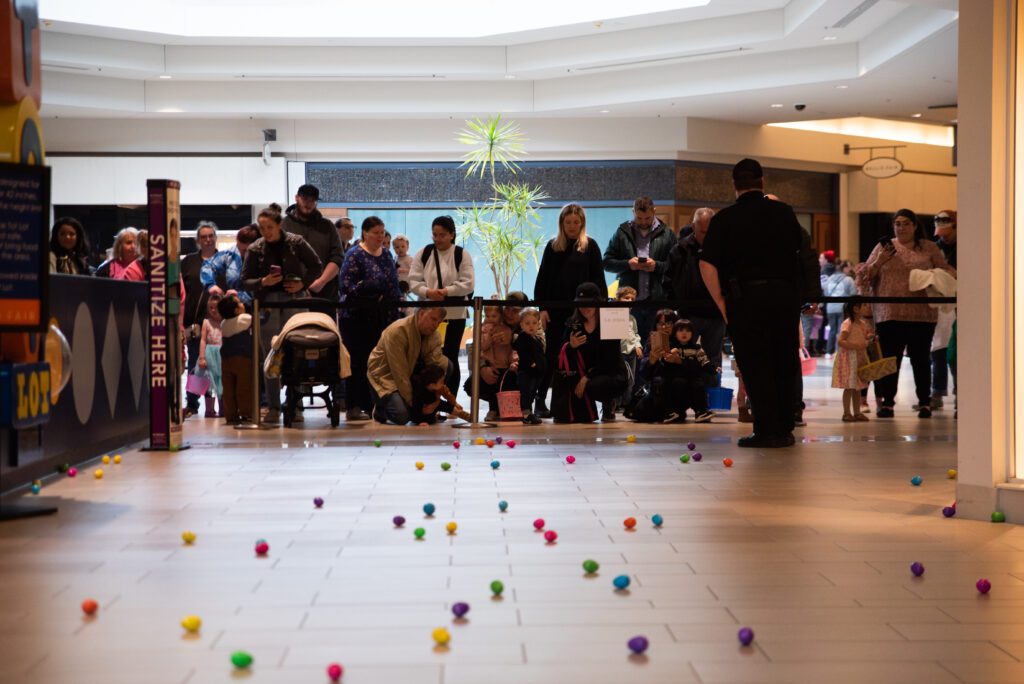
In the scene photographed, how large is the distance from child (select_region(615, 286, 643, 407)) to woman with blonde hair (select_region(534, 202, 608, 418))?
0.61ft

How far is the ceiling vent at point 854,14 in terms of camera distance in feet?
45.1

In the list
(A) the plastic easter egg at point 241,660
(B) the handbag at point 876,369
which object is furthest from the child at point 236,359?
(A) the plastic easter egg at point 241,660

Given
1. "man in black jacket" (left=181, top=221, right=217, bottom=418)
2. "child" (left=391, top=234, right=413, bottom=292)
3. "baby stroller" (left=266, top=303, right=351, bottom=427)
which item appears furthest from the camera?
"child" (left=391, top=234, right=413, bottom=292)

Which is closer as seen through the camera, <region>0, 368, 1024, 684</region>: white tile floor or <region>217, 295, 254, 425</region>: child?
<region>0, 368, 1024, 684</region>: white tile floor

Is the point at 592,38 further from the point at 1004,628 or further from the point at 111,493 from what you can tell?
the point at 1004,628

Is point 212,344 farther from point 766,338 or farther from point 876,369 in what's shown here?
point 876,369

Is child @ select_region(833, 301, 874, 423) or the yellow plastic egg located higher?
child @ select_region(833, 301, 874, 423)

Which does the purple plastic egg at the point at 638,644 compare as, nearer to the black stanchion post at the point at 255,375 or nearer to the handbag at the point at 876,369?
the black stanchion post at the point at 255,375

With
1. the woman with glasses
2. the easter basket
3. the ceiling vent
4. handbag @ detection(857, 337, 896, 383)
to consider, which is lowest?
the easter basket

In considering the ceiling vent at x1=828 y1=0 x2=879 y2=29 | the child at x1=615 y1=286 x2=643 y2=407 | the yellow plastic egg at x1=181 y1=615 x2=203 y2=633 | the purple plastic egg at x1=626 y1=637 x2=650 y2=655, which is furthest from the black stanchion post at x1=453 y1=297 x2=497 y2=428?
the ceiling vent at x1=828 y1=0 x2=879 y2=29

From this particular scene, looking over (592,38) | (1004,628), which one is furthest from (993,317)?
(592,38)

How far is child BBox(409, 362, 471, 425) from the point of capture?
909 centimetres

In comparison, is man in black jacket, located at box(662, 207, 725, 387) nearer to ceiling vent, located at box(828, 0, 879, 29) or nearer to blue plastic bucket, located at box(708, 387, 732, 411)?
blue plastic bucket, located at box(708, 387, 732, 411)

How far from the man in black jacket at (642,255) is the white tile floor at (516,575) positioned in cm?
308
